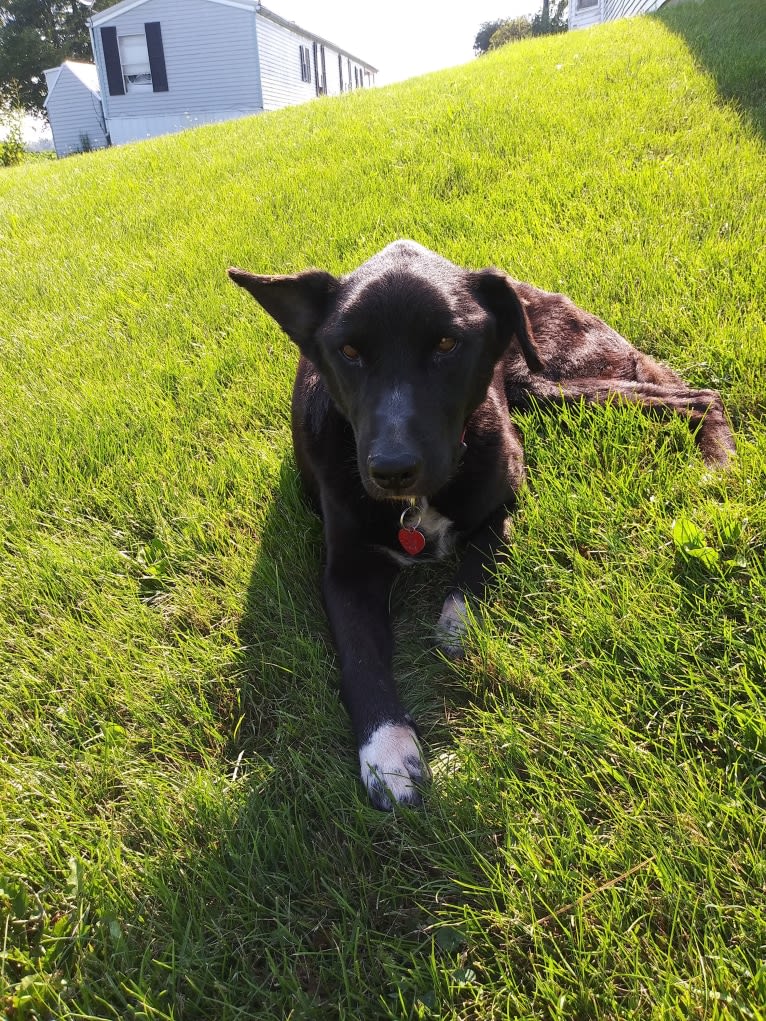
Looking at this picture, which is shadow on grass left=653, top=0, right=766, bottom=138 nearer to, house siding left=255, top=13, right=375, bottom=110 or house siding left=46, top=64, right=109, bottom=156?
house siding left=255, top=13, right=375, bottom=110

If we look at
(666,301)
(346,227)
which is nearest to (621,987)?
(666,301)

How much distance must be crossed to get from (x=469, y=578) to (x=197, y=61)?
105 feet

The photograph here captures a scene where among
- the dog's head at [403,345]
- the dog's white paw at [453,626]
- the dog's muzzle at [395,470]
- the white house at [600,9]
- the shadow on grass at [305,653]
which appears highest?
the white house at [600,9]

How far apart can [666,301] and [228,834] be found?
10.6 feet

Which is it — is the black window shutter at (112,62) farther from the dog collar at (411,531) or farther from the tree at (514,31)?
the dog collar at (411,531)

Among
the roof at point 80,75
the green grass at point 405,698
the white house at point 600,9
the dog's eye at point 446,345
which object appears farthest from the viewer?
the roof at point 80,75

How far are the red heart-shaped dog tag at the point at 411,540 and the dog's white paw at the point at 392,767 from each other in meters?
0.80

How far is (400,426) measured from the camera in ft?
6.85

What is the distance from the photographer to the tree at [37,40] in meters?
43.4

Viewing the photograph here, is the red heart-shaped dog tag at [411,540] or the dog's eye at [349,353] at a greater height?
the dog's eye at [349,353]

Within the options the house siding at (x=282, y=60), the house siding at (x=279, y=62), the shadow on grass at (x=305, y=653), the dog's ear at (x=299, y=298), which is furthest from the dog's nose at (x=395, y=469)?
the house siding at (x=279, y=62)

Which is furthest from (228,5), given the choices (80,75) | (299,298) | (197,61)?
(299,298)

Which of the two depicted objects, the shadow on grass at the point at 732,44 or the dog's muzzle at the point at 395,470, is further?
the shadow on grass at the point at 732,44

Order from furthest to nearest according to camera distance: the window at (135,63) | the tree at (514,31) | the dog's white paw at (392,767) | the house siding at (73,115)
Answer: the tree at (514,31) < the house siding at (73,115) < the window at (135,63) < the dog's white paw at (392,767)
